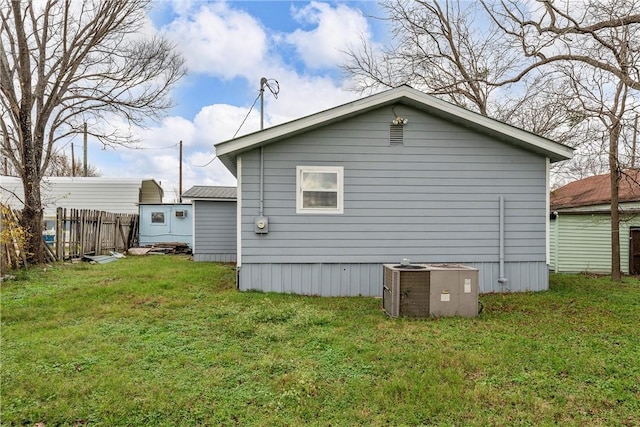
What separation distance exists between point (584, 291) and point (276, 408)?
7235mm

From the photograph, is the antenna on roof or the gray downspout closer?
the gray downspout

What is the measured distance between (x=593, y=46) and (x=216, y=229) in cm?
1126

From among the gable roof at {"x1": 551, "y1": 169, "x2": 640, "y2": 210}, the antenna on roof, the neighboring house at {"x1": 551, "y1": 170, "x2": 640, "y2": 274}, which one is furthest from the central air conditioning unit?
the gable roof at {"x1": 551, "y1": 169, "x2": 640, "y2": 210}

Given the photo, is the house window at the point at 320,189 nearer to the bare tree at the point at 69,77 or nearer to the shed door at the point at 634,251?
the bare tree at the point at 69,77

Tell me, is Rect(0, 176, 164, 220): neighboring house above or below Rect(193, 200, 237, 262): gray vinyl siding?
above

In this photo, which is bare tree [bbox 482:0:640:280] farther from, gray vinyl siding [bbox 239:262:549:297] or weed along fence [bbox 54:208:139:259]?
weed along fence [bbox 54:208:139:259]

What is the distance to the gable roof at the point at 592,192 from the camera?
12758 millimetres

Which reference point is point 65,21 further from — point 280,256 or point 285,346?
point 285,346

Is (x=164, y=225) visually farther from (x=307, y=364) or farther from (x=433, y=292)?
(x=307, y=364)

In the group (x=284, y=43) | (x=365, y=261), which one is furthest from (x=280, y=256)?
(x=284, y=43)

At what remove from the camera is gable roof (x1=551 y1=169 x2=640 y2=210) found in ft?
41.9

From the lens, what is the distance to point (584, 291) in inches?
289

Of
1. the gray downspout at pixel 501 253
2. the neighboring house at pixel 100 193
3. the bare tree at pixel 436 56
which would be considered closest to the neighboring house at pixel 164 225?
the neighboring house at pixel 100 193

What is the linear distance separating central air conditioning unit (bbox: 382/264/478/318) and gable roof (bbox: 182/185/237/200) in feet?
28.8
